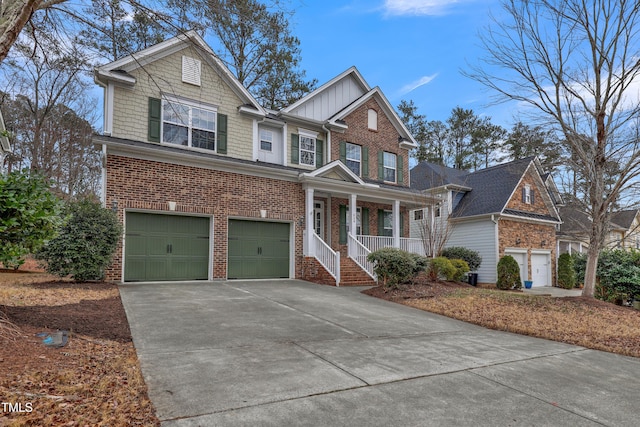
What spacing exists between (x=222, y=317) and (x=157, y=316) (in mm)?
1048

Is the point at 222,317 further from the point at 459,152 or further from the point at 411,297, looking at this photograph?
the point at 459,152

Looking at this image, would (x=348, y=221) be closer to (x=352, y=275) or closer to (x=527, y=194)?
(x=352, y=275)

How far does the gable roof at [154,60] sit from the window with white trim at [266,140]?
0.90 m

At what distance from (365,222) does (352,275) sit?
13.3 feet

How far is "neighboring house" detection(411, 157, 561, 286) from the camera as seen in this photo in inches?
749

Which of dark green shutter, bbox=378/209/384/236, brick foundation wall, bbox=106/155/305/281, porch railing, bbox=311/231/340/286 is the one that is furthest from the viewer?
dark green shutter, bbox=378/209/384/236

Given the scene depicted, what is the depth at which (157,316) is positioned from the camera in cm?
634

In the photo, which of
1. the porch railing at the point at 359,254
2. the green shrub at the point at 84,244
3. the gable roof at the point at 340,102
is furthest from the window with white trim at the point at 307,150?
the green shrub at the point at 84,244

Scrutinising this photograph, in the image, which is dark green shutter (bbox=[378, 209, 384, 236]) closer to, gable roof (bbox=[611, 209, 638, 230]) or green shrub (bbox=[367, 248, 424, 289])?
green shrub (bbox=[367, 248, 424, 289])

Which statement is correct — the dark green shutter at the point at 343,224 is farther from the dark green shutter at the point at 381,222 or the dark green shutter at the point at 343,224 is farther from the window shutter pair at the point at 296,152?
the window shutter pair at the point at 296,152

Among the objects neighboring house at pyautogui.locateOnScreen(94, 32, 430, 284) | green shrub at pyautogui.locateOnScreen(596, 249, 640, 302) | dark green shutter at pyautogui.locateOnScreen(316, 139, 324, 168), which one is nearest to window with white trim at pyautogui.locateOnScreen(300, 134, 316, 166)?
neighboring house at pyautogui.locateOnScreen(94, 32, 430, 284)

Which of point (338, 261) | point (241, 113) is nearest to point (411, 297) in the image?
point (338, 261)

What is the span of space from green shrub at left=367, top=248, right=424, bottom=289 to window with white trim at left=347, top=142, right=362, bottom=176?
6210 mm

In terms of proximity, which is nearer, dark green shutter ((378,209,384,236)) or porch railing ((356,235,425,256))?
porch railing ((356,235,425,256))
